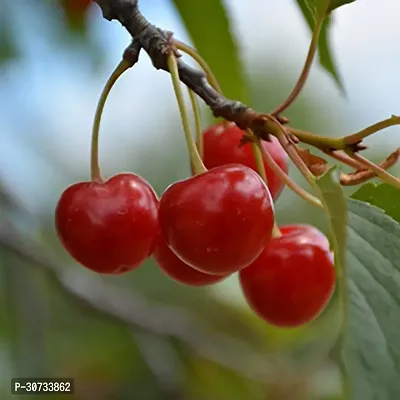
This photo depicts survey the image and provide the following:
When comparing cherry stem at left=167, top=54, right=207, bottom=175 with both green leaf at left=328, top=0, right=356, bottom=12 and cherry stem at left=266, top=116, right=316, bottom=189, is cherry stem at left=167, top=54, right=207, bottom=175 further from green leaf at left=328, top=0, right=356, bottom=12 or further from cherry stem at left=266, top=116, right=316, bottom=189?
green leaf at left=328, top=0, right=356, bottom=12

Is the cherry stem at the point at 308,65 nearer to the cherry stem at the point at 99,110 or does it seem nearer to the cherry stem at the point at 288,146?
the cherry stem at the point at 288,146

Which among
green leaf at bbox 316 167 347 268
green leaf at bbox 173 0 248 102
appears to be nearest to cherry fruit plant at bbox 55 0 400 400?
green leaf at bbox 316 167 347 268

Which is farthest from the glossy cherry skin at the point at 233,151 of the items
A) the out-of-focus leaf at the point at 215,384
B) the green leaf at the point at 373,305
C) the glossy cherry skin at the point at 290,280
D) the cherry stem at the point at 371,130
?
the out-of-focus leaf at the point at 215,384

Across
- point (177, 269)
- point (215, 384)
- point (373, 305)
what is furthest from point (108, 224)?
point (215, 384)

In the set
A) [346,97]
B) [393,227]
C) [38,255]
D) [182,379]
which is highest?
[346,97]

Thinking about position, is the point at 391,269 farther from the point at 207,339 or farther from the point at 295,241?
the point at 207,339

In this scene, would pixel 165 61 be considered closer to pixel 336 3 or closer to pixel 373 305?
pixel 336 3

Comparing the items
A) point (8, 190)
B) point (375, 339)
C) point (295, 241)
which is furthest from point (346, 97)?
point (8, 190)
